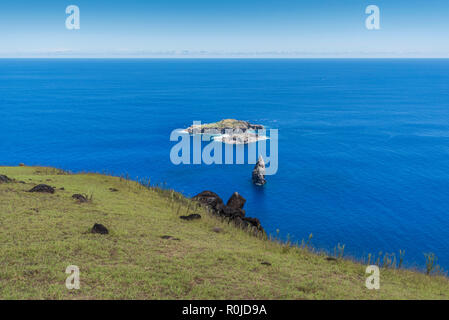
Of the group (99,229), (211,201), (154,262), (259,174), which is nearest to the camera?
(154,262)

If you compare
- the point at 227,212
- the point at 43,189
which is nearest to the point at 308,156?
the point at 227,212

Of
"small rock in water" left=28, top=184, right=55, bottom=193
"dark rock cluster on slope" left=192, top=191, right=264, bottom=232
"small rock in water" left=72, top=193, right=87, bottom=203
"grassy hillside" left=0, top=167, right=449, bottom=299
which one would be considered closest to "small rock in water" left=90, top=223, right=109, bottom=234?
"grassy hillside" left=0, top=167, right=449, bottom=299

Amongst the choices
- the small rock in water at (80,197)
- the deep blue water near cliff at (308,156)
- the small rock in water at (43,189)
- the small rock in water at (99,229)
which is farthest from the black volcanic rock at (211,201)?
the deep blue water near cliff at (308,156)

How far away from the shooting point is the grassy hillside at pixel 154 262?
14031mm

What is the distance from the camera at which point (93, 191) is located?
103 ft

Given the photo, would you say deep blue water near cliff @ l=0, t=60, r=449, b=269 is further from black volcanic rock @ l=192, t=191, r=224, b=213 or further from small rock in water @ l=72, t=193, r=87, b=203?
small rock in water @ l=72, t=193, r=87, b=203

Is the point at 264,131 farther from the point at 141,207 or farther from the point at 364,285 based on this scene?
the point at 364,285

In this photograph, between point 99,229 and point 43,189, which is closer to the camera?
point 99,229

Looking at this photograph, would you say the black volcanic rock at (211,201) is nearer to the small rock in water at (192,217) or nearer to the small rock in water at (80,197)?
the small rock in water at (192,217)

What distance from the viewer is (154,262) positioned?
55.4 feet

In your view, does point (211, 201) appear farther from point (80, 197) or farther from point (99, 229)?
point (99, 229)

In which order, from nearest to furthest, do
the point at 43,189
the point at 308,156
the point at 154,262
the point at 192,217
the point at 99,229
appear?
the point at 154,262
the point at 99,229
the point at 192,217
the point at 43,189
the point at 308,156

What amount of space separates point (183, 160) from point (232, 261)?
80.7 metres
